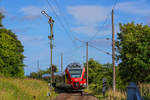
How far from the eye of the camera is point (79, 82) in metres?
36.0

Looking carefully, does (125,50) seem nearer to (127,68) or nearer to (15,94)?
(127,68)

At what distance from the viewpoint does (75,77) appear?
117 feet

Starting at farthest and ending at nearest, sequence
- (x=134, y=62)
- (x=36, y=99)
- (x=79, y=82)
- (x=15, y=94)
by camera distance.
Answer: (x=79, y=82) → (x=134, y=62) → (x=36, y=99) → (x=15, y=94)

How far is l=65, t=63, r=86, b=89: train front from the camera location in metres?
35.8

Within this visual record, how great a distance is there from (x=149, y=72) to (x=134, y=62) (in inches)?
103

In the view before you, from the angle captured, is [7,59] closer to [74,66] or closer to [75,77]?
[74,66]

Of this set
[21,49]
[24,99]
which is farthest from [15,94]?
[21,49]

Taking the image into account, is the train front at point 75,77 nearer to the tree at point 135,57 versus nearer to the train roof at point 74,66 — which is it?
the train roof at point 74,66

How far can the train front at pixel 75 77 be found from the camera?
117 feet

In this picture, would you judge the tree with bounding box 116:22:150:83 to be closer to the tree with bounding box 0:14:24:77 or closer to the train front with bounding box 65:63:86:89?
the train front with bounding box 65:63:86:89

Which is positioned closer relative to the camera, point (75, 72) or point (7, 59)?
point (75, 72)

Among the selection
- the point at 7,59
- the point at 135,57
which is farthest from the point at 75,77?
the point at 7,59

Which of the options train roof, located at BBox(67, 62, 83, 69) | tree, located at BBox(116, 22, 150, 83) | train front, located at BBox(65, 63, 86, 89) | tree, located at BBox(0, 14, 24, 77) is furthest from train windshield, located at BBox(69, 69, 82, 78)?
tree, located at BBox(0, 14, 24, 77)

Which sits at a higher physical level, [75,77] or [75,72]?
[75,72]
